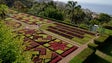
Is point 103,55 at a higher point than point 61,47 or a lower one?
lower

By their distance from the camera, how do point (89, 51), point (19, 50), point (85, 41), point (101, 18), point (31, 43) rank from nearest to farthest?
point (19, 50)
point (89, 51)
point (31, 43)
point (85, 41)
point (101, 18)

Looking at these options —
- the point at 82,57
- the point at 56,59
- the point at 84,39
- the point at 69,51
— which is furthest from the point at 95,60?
the point at 84,39

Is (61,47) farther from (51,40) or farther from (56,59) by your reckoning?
(56,59)

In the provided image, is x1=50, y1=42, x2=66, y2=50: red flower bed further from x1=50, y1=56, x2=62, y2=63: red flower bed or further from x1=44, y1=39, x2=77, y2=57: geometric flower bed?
x1=50, y1=56, x2=62, y2=63: red flower bed

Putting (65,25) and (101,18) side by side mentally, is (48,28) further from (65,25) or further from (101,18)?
(101,18)

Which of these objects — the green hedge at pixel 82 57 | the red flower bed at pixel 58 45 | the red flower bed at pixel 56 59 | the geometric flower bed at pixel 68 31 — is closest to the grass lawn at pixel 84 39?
the geometric flower bed at pixel 68 31

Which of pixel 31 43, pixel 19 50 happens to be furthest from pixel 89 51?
Result: pixel 19 50

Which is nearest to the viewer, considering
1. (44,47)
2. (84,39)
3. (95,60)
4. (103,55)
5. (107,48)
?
(95,60)

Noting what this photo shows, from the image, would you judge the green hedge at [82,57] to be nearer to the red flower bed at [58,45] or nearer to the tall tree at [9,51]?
the red flower bed at [58,45]

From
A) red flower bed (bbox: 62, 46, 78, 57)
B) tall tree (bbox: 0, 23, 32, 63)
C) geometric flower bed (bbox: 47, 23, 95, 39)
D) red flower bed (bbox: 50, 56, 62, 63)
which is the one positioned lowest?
red flower bed (bbox: 50, 56, 62, 63)

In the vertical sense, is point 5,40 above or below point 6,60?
above

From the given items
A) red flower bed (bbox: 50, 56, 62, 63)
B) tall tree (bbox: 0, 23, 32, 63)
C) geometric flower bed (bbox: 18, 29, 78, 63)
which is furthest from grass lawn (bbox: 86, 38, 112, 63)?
tall tree (bbox: 0, 23, 32, 63)
